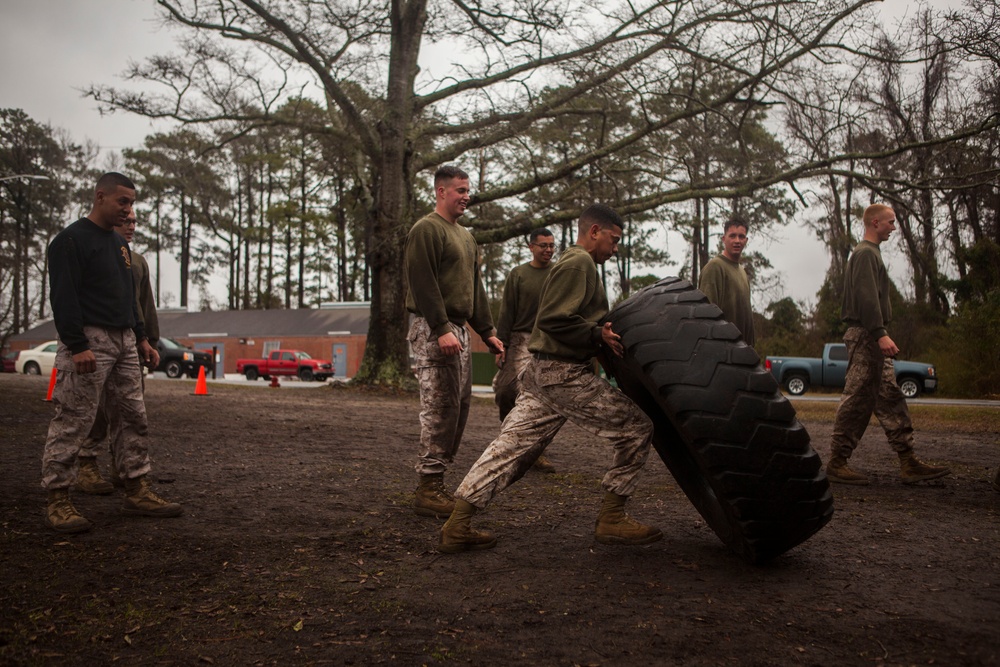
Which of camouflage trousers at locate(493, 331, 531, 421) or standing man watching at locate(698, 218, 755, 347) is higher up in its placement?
standing man watching at locate(698, 218, 755, 347)

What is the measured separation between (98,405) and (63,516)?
25.5 inches

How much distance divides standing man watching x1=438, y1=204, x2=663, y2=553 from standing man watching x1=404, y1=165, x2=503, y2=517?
722mm

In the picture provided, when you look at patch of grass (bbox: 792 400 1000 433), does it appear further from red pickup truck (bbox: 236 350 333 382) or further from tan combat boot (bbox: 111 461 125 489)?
red pickup truck (bbox: 236 350 333 382)

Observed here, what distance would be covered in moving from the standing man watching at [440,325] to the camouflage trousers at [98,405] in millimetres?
1583

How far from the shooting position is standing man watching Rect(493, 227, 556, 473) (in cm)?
648

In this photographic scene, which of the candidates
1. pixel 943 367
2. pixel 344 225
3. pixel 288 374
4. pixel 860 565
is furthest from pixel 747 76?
pixel 344 225

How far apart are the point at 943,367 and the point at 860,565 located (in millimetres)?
19968

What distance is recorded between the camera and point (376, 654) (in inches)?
104

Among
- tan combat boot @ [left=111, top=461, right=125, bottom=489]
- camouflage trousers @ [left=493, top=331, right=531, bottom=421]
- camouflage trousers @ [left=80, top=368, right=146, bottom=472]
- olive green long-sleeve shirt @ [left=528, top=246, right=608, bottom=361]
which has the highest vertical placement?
olive green long-sleeve shirt @ [left=528, top=246, right=608, bottom=361]

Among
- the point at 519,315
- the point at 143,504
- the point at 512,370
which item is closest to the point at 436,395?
the point at 143,504

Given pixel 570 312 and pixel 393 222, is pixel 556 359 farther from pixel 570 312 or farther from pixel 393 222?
pixel 393 222

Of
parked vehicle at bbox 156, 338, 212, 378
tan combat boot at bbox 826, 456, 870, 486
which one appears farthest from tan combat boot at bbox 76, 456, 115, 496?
parked vehicle at bbox 156, 338, 212, 378

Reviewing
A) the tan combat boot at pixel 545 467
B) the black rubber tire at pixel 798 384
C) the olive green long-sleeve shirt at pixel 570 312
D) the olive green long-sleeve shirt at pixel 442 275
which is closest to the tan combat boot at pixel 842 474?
the tan combat boot at pixel 545 467

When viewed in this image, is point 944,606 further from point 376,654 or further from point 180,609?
point 180,609
